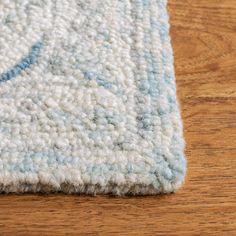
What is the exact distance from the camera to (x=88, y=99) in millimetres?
504

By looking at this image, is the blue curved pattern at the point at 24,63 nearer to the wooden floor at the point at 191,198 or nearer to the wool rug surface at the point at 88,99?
the wool rug surface at the point at 88,99

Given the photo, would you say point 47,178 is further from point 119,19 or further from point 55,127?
point 119,19

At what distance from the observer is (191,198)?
47cm

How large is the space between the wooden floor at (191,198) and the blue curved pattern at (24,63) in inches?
5.0

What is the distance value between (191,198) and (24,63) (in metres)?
0.21

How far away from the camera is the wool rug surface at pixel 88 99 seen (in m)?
0.46

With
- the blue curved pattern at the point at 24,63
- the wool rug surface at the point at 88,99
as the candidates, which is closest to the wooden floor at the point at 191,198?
the wool rug surface at the point at 88,99

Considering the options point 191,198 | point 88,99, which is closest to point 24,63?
point 88,99

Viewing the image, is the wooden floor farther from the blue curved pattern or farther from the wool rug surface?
the blue curved pattern

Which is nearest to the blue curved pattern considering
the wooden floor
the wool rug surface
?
the wool rug surface

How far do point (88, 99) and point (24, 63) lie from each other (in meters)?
0.08

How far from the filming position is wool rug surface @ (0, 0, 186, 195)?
46 cm

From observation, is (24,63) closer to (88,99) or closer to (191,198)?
(88,99)

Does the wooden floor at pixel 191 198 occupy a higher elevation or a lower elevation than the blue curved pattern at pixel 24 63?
lower
